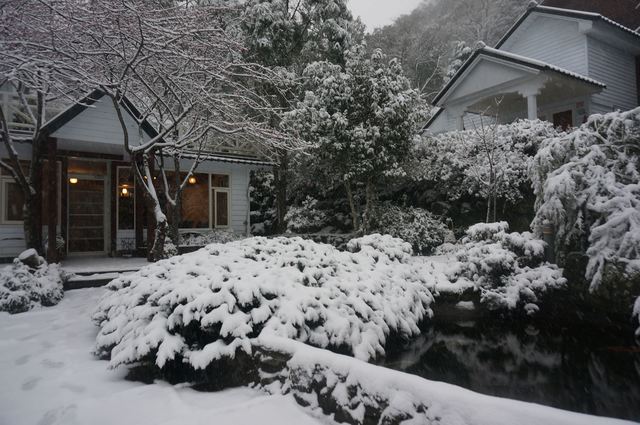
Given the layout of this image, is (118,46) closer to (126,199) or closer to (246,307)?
(246,307)

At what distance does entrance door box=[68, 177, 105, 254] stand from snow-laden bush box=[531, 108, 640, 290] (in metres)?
12.5

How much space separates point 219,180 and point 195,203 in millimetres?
1334

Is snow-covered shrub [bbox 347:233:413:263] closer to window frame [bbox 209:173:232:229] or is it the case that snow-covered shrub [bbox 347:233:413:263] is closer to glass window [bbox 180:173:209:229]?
window frame [bbox 209:173:232:229]

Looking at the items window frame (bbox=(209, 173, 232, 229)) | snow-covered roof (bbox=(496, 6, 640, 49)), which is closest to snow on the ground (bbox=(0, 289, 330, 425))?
window frame (bbox=(209, 173, 232, 229))

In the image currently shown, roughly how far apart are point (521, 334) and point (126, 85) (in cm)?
852

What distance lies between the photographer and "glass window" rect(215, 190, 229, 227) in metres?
14.9

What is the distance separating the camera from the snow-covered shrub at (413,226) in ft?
36.7

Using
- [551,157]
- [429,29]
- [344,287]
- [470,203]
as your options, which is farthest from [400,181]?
[429,29]

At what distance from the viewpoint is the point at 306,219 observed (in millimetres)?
14039

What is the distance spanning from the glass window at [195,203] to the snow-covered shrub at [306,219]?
3.31 m

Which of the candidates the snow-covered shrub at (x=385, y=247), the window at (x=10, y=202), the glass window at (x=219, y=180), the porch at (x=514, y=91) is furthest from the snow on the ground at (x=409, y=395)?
the glass window at (x=219, y=180)

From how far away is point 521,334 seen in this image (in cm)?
609

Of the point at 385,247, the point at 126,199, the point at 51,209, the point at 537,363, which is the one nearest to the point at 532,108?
the point at 385,247

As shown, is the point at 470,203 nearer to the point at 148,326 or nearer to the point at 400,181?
the point at 400,181
